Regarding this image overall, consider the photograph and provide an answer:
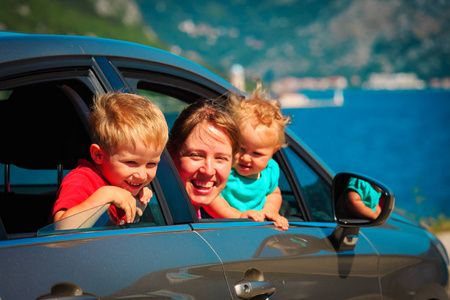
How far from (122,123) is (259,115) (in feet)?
3.58

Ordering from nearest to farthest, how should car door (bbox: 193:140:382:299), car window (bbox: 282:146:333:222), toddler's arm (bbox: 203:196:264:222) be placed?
car door (bbox: 193:140:382:299) < toddler's arm (bbox: 203:196:264:222) < car window (bbox: 282:146:333:222)

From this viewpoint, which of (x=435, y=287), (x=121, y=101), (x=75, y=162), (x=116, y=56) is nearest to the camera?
(x=121, y=101)

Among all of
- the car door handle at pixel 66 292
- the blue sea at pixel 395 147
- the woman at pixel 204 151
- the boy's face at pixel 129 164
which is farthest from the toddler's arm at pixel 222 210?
the blue sea at pixel 395 147

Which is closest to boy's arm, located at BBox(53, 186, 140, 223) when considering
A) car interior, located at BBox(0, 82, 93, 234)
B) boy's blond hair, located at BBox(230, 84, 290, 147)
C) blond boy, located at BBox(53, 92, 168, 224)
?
blond boy, located at BBox(53, 92, 168, 224)

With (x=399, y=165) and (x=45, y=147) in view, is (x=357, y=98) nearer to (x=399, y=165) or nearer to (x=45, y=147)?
(x=399, y=165)

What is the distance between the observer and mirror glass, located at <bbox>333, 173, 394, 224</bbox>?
2711mm

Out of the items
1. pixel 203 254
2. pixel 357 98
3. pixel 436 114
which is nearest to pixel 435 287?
pixel 203 254

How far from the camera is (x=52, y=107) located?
7.75 feet

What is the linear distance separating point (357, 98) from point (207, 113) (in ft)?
656

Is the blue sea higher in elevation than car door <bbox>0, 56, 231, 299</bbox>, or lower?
higher

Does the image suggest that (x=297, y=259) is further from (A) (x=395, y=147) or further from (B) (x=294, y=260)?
(A) (x=395, y=147)

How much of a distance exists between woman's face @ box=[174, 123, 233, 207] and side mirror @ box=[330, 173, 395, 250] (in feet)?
1.97

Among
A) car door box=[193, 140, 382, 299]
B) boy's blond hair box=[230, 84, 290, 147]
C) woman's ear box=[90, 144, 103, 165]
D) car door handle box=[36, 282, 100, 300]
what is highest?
boy's blond hair box=[230, 84, 290, 147]

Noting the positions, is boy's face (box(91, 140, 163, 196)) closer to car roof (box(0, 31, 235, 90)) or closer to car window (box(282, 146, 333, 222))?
car roof (box(0, 31, 235, 90))
